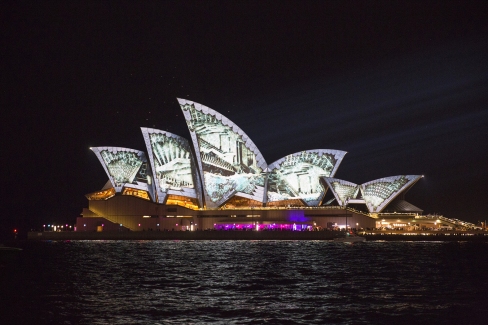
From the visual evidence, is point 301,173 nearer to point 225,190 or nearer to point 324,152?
point 324,152

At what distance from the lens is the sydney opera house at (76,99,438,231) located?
81375 millimetres

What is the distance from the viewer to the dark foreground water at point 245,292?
19.5 meters

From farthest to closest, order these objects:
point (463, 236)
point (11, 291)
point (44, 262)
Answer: point (463, 236) → point (44, 262) → point (11, 291)

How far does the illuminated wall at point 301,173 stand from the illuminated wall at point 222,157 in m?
2.34

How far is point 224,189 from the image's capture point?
273ft

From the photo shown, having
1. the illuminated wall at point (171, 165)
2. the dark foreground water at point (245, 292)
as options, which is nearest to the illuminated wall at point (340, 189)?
the illuminated wall at point (171, 165)

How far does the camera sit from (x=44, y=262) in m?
40.7

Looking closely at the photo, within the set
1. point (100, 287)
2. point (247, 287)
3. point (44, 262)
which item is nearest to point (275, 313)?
point (247, 287)

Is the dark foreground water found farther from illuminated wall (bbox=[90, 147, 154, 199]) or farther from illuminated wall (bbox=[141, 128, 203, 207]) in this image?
illuminated wall (bbox=[90, 147, 154, 199])

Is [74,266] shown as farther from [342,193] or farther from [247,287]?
[342,193]

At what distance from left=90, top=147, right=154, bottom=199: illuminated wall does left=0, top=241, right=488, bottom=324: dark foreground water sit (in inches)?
1730

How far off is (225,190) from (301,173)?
11435 mm

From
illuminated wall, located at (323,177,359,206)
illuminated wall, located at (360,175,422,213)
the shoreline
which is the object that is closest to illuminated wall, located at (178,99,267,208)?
the shoreline

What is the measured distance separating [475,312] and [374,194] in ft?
222
